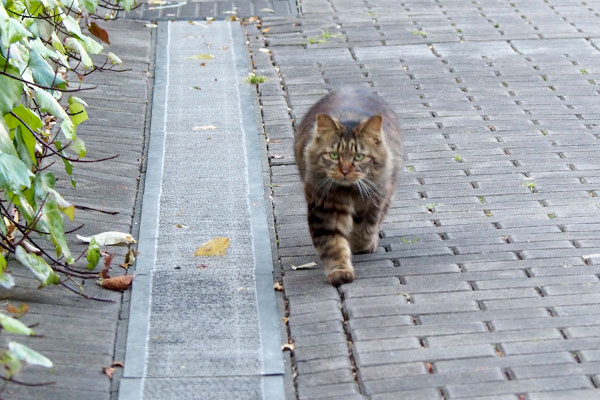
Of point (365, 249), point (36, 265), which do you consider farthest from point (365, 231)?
point (36, 265)

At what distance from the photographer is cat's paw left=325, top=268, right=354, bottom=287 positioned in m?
5.23

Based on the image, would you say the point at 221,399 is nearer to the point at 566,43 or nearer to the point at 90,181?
the point at 90,181

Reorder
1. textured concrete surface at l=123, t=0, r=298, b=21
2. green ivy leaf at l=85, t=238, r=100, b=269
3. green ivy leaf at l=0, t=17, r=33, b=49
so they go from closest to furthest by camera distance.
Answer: green ivy leaf at l=0, t=17, r=33, b=49 → green ivy leaf at l=85, t=238, r=100, b=269 → textured concrete surface at l=123, t=0, r=298, b=21

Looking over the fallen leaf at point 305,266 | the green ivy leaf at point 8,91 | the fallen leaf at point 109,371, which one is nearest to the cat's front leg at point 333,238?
the fallen leaf at point 305,266

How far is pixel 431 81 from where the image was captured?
845cm

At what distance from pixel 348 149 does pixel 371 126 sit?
6.8 inches

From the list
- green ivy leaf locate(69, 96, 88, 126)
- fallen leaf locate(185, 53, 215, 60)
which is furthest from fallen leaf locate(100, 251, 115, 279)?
fallen leaf locate(185, 53, 215, 60)

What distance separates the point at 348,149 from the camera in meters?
5.21

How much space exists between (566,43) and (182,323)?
18.9ft

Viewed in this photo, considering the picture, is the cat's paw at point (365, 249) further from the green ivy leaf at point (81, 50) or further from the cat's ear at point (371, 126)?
the green ivy leaf at point (81, 50)

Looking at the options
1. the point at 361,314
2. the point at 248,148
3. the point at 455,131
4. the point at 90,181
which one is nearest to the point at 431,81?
the point at 455,131

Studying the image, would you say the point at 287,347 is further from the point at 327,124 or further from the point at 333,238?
the point at 327,124

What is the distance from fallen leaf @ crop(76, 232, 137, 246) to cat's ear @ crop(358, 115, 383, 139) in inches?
57.8

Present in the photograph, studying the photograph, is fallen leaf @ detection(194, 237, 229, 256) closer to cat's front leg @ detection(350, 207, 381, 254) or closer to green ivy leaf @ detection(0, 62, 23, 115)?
cat's front leg @ detection(350, 207, 381, 254)
